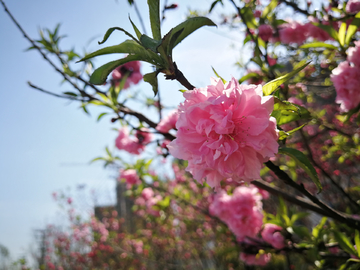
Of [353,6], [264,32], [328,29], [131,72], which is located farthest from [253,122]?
[131,72]

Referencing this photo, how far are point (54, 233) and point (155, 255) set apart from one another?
16.7ft

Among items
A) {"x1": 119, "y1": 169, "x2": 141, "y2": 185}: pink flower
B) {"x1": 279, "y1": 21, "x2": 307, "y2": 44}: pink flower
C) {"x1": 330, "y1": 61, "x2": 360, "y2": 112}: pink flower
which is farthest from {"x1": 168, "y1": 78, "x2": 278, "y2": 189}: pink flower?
{"x1": 119, "y1": 169, "x2": 141, "y2": 185}: pink flower

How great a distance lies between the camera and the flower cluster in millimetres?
1267

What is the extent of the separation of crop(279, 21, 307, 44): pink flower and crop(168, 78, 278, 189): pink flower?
2.09m

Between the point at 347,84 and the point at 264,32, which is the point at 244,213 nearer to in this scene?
the point at 347,84

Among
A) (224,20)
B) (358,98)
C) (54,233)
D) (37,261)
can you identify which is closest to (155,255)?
(54,233)

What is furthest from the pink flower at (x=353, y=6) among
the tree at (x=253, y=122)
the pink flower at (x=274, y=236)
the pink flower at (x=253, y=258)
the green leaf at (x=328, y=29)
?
the pink flower at (x=253, y=258)

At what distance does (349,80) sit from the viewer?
4.21 ft

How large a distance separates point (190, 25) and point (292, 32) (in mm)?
2137

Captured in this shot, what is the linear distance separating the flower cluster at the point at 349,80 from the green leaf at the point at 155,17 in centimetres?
115

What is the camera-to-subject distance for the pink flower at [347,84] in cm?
127

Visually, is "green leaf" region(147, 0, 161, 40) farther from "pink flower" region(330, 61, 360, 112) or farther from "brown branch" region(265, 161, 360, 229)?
"pink flower" region(330, 61, 360, 112)

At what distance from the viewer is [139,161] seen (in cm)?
286

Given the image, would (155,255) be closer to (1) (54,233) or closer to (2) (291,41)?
(1) (54,233)
